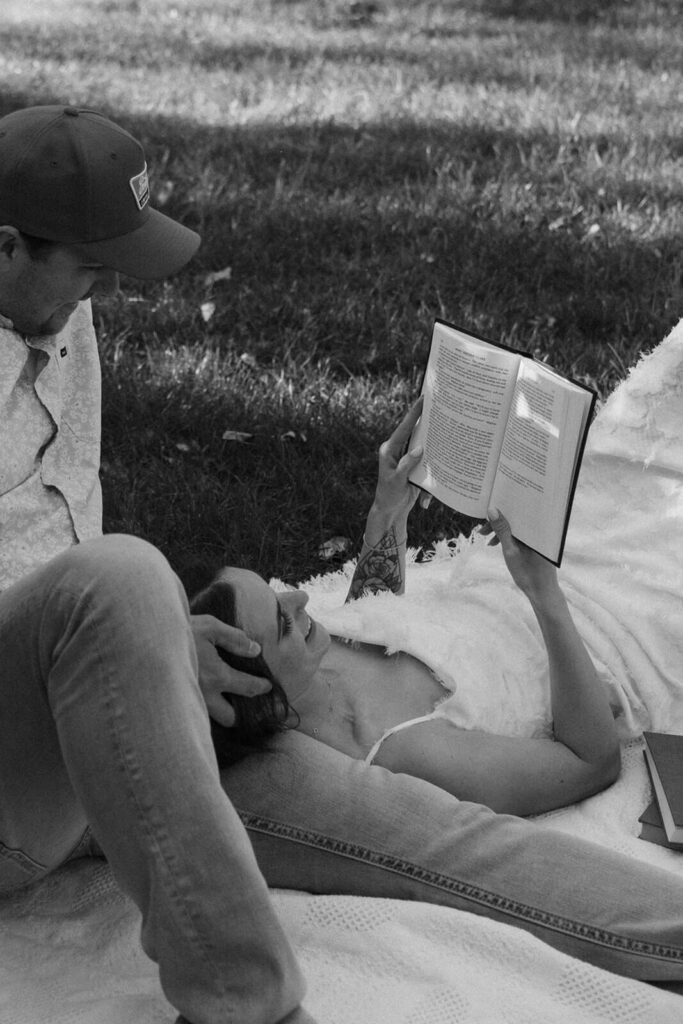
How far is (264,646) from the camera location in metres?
2.47

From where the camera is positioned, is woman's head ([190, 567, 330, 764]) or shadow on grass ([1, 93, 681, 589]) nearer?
woman's head ([190, 567, 330, 764])

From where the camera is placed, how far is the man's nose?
8.89ft

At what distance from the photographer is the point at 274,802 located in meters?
2.41

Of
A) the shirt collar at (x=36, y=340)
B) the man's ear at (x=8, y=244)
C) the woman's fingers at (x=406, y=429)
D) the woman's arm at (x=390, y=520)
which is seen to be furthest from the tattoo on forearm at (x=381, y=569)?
the man's ear at (x=8, y=244)

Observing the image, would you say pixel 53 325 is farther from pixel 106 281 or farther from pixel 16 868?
pixel 16 868

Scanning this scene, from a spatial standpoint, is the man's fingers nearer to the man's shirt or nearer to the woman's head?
the woman's head

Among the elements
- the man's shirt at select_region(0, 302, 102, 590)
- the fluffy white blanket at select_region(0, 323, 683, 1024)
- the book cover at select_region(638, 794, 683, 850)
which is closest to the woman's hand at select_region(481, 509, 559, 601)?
the fluffy white blanket at select_region(0, 323, 683, 1024)

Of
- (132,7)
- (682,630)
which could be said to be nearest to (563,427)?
(682,630)

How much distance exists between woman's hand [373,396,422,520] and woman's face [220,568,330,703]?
0.47 metres

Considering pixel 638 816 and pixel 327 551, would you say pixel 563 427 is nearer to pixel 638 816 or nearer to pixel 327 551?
pixel 638 816

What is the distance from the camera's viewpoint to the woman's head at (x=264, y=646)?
2416 millimetres

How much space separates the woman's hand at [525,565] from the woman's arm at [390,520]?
0.34 m

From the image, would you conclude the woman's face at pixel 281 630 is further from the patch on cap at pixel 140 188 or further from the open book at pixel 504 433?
the patch on cap at pixel 140 188

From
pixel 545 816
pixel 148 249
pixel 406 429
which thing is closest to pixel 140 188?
pixel 148 249
